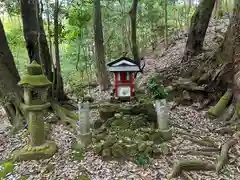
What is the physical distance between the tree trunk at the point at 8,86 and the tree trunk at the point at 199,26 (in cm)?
607

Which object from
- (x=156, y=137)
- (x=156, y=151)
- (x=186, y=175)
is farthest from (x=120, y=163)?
(x=186, y=175)

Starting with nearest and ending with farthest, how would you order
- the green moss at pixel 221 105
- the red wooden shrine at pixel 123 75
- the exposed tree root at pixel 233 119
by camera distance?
the exposed tree root at pixel 233 119 → the red wooden shrine at pixel 123 75 → the green moss at pixel 221 105

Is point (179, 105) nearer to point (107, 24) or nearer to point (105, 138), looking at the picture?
point (105, 138)

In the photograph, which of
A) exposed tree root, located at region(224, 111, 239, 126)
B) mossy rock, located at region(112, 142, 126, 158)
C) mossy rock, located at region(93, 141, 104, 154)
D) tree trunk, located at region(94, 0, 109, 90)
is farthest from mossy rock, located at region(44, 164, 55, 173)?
tree trunk, located at region(94, 0, 109, 90)

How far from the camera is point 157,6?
42.5ft

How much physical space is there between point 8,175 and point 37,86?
171 cm

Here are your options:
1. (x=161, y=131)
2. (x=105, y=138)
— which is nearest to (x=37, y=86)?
(x=105, y=138)

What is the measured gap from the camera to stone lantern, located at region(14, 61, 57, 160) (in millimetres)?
4496

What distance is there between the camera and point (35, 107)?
4.58 meters

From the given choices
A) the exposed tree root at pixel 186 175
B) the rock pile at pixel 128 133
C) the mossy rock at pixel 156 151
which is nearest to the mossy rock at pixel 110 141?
the rock pile at pixel 128 133

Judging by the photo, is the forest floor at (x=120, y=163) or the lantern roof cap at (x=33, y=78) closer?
the forest floor at (x=120, y=163)

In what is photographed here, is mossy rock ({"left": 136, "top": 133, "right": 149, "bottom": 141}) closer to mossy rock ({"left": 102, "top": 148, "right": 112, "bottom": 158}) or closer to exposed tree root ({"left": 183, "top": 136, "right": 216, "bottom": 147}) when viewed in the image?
mossy rock ({"left": 102, "top": 148, "right": 112, "bottom": 158})

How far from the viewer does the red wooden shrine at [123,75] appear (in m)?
6.11

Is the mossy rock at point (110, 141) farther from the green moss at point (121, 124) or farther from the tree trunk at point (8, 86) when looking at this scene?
the tree trunk at point (8, 86)
